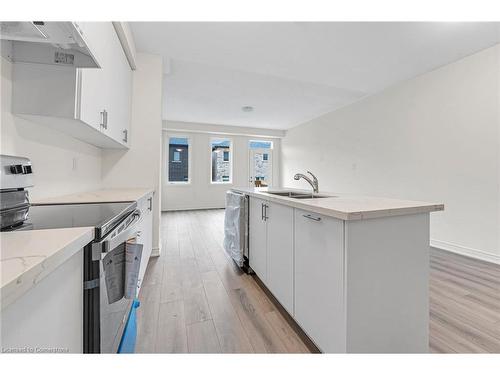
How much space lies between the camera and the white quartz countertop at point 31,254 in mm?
373

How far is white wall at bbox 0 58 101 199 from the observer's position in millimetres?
1147

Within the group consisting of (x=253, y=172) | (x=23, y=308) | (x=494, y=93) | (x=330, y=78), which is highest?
(x=330, y=78)

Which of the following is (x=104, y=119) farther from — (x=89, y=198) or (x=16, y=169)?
(x=16, y=169)

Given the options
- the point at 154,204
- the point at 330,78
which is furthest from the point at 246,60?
the point at 154,204

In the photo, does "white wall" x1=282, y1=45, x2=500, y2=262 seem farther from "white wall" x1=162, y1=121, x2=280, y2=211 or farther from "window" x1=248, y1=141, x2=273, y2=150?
"white wall" x1=162, y1=121, x2=280, y2=211

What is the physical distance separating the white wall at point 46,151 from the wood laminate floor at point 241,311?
1.12 meters

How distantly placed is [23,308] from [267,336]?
1.30 m

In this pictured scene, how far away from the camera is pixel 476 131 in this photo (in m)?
2.74

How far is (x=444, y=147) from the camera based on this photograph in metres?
3.07

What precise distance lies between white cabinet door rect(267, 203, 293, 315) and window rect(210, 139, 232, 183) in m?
5.61

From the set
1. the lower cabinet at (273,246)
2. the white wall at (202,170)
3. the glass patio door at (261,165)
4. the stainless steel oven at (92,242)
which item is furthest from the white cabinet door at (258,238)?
the glass patio door at (261,165)

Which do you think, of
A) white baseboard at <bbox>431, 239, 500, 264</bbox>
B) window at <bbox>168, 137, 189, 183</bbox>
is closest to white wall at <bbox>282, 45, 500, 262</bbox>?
white baseboard at <bbox>431, 239, 500, 264</bbox>

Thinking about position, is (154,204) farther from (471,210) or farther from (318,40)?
(471,210)

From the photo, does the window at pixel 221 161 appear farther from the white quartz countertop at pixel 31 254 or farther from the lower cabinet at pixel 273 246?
the white quartz countertop at pixel 31 254
